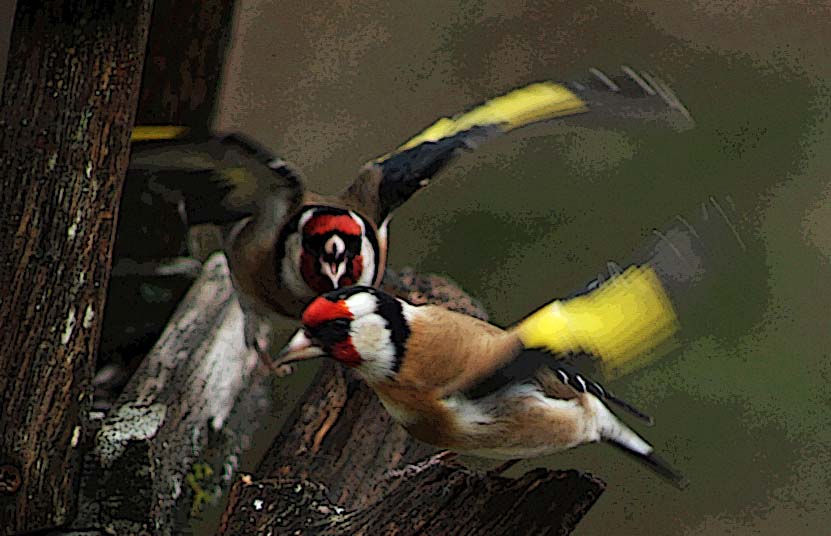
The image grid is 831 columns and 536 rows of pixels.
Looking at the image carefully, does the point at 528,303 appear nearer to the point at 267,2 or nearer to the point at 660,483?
the point at 660,483

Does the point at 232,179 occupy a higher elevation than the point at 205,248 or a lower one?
higher

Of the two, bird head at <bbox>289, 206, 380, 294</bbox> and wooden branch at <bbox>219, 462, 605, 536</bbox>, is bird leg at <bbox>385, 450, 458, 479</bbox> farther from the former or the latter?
bird head at <bbox>289, 206, 380, 294</bbox>

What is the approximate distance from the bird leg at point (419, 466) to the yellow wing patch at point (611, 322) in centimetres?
12

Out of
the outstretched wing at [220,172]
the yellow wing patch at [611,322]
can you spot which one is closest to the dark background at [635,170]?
the outstretched wing at [220,172]

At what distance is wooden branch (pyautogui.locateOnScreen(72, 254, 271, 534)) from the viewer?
964mm

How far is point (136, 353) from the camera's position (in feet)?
3.81

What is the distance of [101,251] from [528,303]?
1.45 ft

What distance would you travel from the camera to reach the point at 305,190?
100 centimetres

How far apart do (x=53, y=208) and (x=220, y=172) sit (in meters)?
0.15

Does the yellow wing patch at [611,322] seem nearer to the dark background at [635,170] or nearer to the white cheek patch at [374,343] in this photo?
the white cheek patch at [374,343]

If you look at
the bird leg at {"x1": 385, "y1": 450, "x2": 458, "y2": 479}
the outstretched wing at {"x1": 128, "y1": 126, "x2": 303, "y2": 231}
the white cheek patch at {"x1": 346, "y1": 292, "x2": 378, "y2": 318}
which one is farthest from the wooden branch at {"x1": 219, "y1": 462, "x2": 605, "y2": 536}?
the outstretched wing at {"x1": 128, "y1": 126, "x2": 303, "y2": 231}

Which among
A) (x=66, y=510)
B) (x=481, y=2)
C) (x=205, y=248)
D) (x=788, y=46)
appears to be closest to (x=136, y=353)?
(x=205, y=248)

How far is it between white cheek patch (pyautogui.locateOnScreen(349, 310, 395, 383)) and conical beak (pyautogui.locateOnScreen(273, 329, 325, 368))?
0.10ft

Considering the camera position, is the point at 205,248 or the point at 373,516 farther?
the point at 205,248
